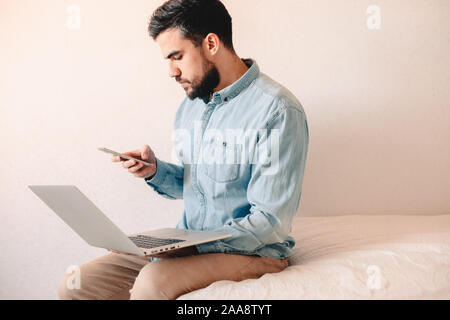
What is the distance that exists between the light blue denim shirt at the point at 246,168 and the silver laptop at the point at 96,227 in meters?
0.09

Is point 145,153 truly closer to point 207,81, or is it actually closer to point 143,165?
point 143,165

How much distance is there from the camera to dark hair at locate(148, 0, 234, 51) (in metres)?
1.19

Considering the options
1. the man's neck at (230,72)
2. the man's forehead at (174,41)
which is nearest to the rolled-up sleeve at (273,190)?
the man's neck at (230,72)

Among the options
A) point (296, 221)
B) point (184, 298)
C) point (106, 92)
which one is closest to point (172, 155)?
point (106, 92)

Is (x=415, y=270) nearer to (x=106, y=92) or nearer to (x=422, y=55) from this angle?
(x=422, y=55)

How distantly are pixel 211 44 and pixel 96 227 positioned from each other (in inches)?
23.1

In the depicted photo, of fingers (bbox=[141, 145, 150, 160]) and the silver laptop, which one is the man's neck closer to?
fingers (bbox=[141, 145, 150, 160])

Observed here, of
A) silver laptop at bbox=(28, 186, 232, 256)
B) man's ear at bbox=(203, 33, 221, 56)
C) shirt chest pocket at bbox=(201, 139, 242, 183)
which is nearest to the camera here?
silver laptop at bbox=(28, 186, 232, 256)

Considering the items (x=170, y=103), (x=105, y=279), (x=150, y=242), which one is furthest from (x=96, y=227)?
(x=170, y=103)

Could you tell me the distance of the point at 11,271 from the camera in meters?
1.76

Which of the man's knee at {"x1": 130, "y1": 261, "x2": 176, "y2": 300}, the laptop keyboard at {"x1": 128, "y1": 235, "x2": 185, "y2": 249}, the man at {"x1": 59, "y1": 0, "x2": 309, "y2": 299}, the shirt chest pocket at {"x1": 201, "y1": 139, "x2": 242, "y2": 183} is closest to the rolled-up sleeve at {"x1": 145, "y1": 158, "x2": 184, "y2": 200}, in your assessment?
the man at {"x1": 59, "y1": 0, "x2": 309, "y2": 299}

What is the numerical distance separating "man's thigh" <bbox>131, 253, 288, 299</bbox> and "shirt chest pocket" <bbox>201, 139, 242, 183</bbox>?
0.21 metres

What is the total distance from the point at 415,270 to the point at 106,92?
48.6 inches

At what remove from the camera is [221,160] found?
115 centimetres
